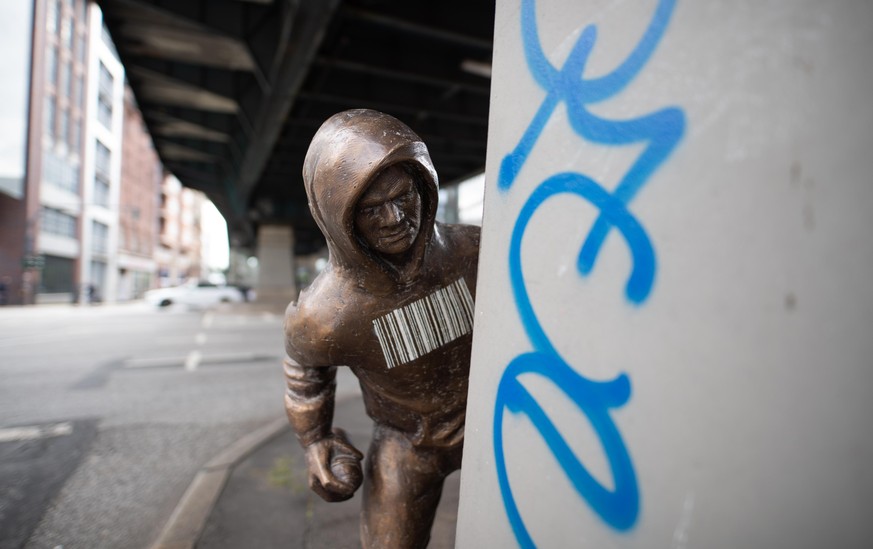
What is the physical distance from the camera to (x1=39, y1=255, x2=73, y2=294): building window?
25656 mm

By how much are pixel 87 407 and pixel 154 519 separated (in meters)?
3.32

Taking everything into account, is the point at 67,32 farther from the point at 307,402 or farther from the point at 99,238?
the point at 307,402

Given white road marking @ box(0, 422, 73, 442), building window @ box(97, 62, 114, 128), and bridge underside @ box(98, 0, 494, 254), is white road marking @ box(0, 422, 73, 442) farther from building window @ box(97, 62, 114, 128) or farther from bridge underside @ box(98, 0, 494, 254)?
building window @ box(97, 62, 114, 128)

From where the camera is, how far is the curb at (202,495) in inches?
106

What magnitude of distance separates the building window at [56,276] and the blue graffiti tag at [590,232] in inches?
1295

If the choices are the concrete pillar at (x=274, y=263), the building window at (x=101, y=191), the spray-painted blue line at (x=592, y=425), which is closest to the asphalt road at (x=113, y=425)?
the spray-painted blue line at (x=592, y=425)

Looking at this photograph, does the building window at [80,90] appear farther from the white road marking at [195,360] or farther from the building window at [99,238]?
the white road marking at [195,360]

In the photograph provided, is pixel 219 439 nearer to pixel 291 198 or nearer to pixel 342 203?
pixel 342 203

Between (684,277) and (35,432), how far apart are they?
6.24m

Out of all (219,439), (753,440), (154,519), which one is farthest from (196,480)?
(753,440)

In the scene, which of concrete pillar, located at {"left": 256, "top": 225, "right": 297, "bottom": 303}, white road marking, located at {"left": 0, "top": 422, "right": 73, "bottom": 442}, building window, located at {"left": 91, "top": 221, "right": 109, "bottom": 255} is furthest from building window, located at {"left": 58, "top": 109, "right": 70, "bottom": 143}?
white road marking, located at {"left": 0, "top": 422, "right": 73, "bottom": 442}

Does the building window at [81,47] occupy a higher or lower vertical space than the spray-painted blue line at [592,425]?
higher

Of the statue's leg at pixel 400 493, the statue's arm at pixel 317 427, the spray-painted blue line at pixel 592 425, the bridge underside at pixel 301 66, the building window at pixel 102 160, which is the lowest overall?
the statue's leg at pixel 400 493

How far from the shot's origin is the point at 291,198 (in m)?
17.8
